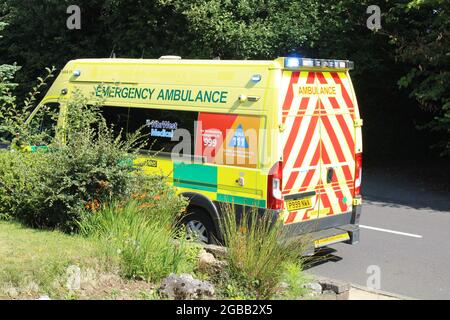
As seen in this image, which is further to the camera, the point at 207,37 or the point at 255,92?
the point at 207,37

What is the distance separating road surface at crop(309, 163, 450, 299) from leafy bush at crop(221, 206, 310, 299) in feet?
6.22

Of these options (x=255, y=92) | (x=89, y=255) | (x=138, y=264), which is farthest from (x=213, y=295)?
(x=255, y=92)

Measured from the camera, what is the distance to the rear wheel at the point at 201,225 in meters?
7.14

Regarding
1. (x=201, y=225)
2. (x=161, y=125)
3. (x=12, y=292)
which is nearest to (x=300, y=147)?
(x=201, y=225)

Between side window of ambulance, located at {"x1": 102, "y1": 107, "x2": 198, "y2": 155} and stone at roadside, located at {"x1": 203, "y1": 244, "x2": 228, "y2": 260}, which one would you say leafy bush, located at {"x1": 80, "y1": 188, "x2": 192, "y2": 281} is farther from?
side window of ambulance, located at {"x1": 102, "y1": 107, "x2": 198, "y2": 155}

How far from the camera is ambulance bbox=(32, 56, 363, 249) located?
6.56 meters

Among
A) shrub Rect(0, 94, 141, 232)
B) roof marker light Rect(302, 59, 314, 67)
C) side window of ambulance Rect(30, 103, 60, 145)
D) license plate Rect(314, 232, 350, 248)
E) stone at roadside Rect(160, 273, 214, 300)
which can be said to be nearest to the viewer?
stone at roadside Rect(160, 273, 214, 300)

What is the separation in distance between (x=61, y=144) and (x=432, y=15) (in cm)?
Answer: 976

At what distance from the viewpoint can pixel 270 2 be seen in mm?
15312

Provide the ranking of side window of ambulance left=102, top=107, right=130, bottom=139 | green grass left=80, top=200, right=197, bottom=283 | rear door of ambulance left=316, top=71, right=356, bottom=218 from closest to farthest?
green grass left=80, top=200, right=197, bottom=283, rear door of ambulance left=316, top=71, right=356, bottom=218, side window of ambulance left=102, top=107, right=130, bottom=139

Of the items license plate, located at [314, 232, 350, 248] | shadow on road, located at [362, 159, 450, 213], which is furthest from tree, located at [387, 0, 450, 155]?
license plate, located at [314, 232, 350, 248]

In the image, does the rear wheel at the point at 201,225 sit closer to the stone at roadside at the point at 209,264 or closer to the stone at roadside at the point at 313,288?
the stone at roadside at the point at 209,264

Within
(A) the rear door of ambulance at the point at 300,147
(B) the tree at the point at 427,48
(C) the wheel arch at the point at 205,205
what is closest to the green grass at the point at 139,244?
(C) the wheel arch at the point at 205,205

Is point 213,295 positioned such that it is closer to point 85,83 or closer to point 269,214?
point 269,214
